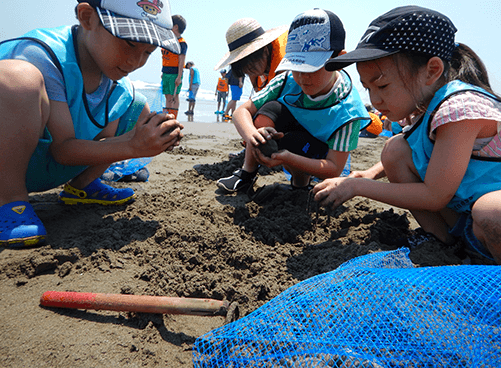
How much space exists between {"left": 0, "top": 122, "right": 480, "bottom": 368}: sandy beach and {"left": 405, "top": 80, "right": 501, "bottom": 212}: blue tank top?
284 millimetres

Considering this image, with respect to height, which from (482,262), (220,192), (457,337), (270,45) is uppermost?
(270,45)

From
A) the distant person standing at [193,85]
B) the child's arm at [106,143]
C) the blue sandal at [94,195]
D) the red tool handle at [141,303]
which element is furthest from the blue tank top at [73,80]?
the distant person standing at [193,85]

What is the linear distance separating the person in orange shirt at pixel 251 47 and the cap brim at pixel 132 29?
1179mm

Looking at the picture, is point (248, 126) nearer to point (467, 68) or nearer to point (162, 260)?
point (162, 260)

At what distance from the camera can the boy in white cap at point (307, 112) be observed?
197 centimetres

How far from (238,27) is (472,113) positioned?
84.3 inches

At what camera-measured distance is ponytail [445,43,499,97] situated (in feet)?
4.84

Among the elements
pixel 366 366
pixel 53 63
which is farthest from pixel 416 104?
pixel 53 63

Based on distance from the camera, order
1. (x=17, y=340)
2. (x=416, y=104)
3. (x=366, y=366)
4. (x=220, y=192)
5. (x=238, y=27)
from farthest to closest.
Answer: (x=238, y=27), (x=220, y=192), (x=416, y=104), (x=17, y=340), (x=366, y=366)

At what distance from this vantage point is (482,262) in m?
1.52

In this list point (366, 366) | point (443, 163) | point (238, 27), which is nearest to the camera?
point (366, 366)

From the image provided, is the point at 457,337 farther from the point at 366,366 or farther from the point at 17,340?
the point at 17,340

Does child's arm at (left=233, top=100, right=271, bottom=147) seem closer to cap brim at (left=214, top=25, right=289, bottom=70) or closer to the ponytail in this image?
cap brim at (left=214, top=25, right=289, bottom=70)

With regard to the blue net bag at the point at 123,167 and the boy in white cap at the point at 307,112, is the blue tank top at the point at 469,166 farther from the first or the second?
the blue net bag at the point at 123,167
